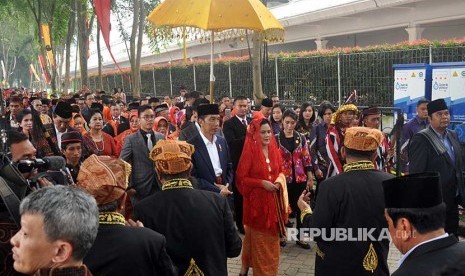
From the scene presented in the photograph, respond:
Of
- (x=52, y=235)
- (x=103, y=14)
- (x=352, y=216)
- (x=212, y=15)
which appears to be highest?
(x=103, y=14)

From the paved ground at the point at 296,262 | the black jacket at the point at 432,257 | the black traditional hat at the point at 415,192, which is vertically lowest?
the paved ground at the point at 296,262

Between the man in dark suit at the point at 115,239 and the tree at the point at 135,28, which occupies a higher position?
the tree at the point at 135,28

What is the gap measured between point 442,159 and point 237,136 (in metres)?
3.17

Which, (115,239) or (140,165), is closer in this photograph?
(115,239)

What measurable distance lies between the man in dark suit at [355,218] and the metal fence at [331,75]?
8972mm

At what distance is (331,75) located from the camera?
1474cm

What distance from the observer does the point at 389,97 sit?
1312 centimetres

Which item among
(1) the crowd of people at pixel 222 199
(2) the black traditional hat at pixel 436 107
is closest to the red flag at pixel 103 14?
(1) the crowd of people at pixel 222 199

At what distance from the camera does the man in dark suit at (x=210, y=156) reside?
17.8 feet

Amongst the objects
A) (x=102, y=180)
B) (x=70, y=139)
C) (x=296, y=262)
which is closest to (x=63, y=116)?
(x=70, y=139)

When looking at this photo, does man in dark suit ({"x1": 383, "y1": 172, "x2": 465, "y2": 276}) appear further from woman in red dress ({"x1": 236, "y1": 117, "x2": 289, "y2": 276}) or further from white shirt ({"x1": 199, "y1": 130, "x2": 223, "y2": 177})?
white shirt ({"x1": 199, "y1": 130, "x2": 223, "y2": 177})

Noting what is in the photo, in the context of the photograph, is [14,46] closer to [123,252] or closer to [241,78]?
[241,78]

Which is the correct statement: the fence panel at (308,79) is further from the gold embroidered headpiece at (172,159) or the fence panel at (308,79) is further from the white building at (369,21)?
the gold embroidered headpiece at (172,159)

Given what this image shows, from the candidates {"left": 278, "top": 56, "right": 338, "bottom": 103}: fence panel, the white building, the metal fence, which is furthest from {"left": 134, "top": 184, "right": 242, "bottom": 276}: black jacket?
the white building
